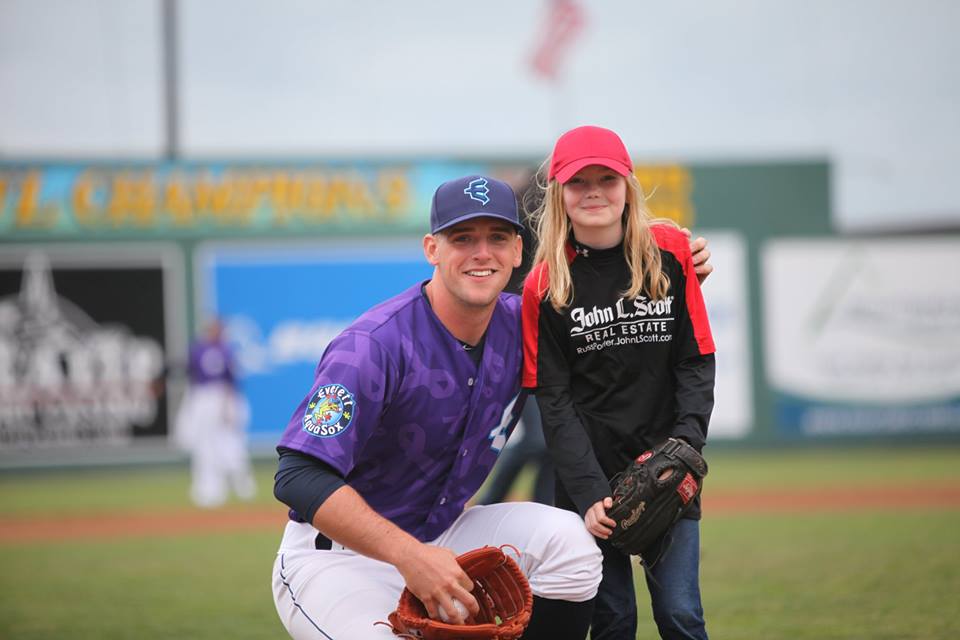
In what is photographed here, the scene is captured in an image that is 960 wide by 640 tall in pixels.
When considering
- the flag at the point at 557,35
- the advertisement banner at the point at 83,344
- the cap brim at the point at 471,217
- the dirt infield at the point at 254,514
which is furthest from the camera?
the flag at the point at 557,35

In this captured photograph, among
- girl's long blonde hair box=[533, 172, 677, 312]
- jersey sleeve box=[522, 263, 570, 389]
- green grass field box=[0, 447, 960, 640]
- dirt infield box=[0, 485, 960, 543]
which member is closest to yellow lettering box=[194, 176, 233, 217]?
green grass field box=[0, 447, 960, 640]

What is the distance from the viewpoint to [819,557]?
271 inches

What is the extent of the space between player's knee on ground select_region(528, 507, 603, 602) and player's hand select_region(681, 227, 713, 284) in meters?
0.98

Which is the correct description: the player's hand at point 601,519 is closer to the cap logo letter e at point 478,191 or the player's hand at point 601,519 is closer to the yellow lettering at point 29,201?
the cap logo letter e at point 478,191

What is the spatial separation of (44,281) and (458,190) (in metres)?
13.6

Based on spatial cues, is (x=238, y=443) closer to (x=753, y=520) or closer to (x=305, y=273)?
(x=305, y=273)

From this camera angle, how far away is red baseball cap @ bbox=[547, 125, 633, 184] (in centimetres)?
338

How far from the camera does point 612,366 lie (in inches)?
137

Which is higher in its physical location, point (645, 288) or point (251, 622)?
point (645, 288)

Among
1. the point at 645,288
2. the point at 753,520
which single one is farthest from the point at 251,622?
the point at 753,520

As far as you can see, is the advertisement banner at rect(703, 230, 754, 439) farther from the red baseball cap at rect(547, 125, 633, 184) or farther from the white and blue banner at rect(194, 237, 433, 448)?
the red baseball cap at rect(547, 125, 633, 184)

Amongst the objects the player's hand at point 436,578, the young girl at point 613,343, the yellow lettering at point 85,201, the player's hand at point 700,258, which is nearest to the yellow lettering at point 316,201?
the yellow lettering at point 85,201

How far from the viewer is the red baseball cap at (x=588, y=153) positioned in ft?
11.1


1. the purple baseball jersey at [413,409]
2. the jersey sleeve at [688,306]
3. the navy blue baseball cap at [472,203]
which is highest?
the navy blue baseball cap at [472,203]
